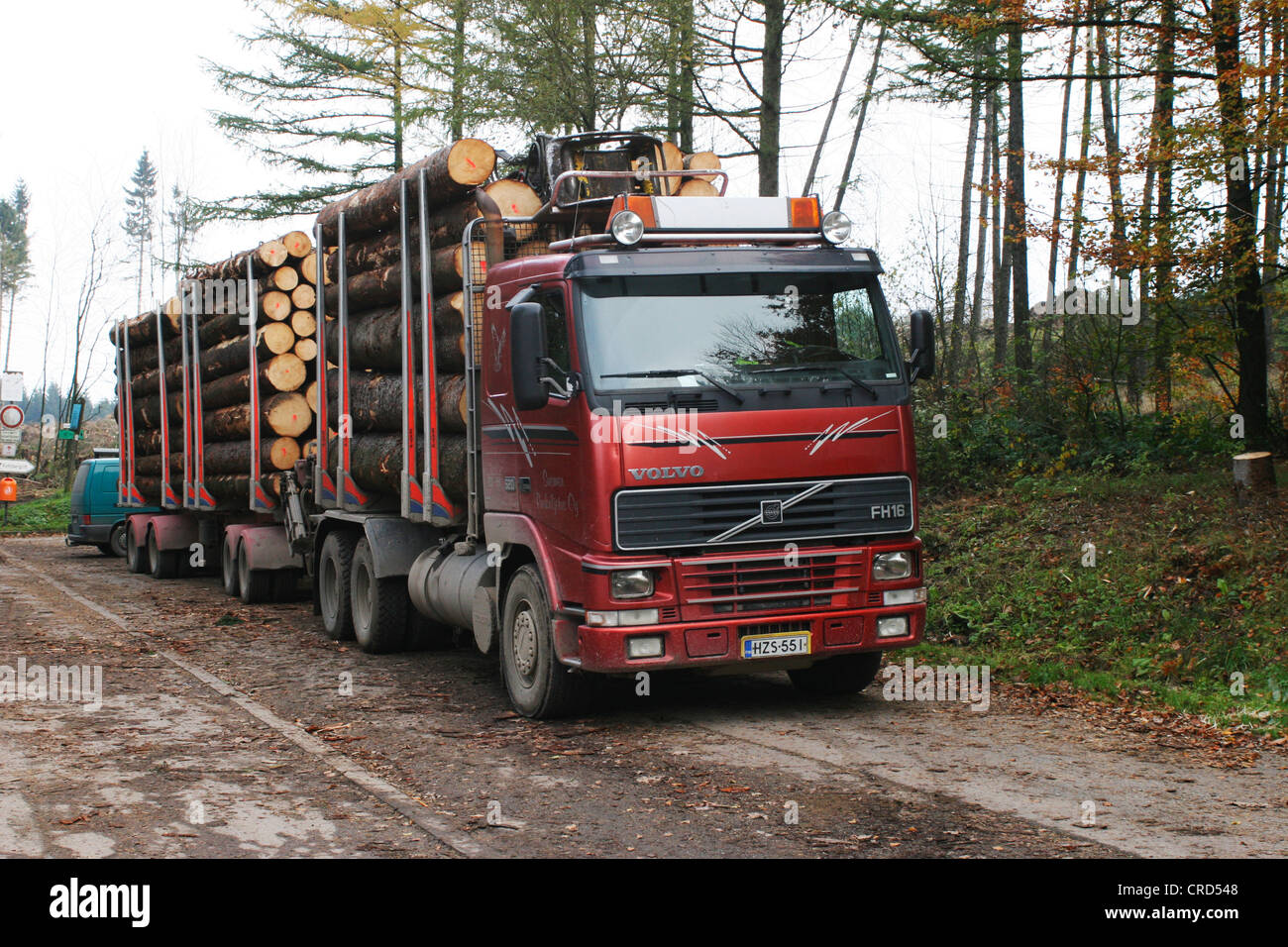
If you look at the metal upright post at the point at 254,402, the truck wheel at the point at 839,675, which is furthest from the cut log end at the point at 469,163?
the metal upright post at the point at 254,402

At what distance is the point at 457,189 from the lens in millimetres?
9461

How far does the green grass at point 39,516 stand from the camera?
3034cm

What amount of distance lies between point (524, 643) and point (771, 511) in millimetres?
1915

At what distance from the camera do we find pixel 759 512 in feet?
24.2

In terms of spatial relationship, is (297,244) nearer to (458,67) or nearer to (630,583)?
(458,67)

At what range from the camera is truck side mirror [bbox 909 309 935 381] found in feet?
26.1

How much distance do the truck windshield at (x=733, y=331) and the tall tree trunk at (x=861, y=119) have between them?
25.7 ft

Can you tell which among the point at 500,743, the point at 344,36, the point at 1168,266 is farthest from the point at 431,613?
the point at 344,36

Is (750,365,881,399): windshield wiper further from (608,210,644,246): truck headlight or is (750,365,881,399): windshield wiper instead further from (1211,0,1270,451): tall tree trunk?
(1211,0,1270,451): tall tree trunk

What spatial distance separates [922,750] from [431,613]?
4407 mm

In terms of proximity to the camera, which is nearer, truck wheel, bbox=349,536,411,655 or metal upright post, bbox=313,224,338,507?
truck wheel, bbox=349,536,411,655

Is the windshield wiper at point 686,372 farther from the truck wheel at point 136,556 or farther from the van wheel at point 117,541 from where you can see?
the van wheel at point 117,541

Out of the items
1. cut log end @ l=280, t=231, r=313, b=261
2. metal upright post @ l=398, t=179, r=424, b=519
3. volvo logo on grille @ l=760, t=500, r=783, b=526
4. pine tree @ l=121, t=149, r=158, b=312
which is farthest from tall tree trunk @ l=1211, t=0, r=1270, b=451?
pine tree @ l=121, t=149, r=158, b=312

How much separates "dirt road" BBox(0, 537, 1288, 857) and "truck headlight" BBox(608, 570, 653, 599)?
90 centimetres
